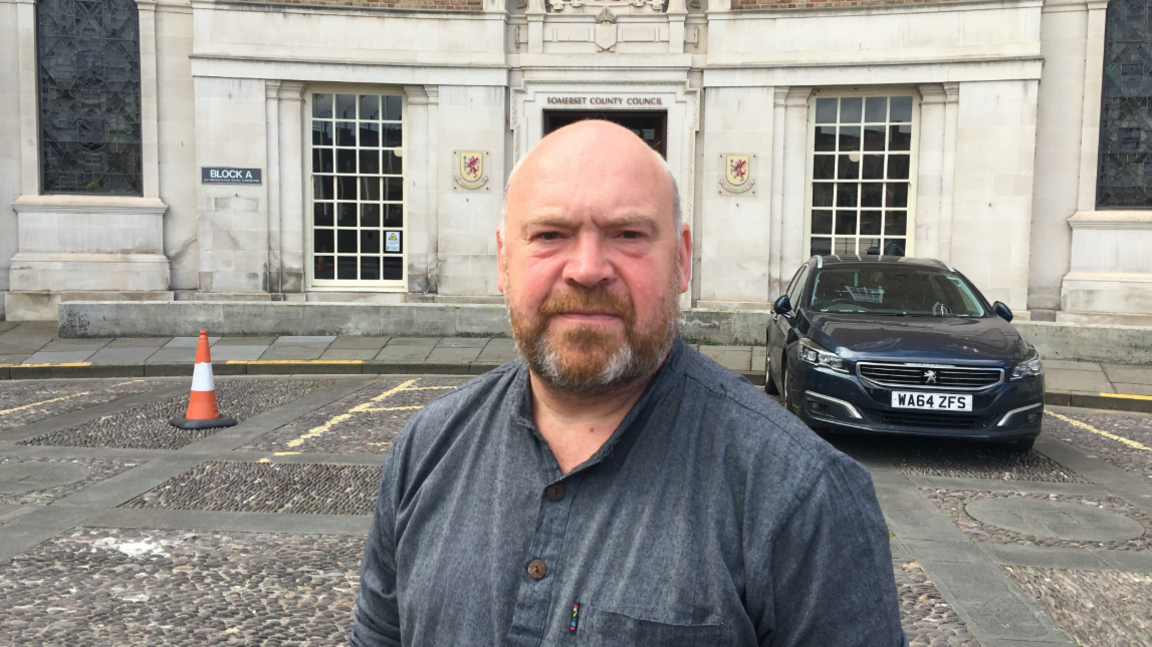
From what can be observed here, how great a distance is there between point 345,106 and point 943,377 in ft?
37.3

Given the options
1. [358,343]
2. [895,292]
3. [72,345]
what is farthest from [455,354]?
[895,292]

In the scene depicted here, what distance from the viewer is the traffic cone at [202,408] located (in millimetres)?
8039

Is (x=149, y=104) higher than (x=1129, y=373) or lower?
higher

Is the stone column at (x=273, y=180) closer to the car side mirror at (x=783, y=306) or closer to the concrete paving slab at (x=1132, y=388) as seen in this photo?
the car side mirror at (x=783, y=306)

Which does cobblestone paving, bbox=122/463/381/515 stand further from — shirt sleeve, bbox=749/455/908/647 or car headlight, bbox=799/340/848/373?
shirt sleeve, bbox=749/455/908/647

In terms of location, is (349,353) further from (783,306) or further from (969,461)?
(969,461)

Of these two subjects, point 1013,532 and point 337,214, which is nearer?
point 1013,532

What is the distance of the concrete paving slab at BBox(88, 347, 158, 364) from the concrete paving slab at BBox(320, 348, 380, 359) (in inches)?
90.0

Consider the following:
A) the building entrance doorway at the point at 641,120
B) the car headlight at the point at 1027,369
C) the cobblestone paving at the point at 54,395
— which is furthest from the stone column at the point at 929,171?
the cobblestone paving at the point at 54,395

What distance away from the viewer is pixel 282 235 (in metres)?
15.3

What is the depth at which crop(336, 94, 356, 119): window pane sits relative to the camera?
50.4ft

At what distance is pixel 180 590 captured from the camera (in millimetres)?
4293

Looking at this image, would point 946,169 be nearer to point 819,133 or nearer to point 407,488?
point 819,133

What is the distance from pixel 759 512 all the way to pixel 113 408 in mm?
9096
